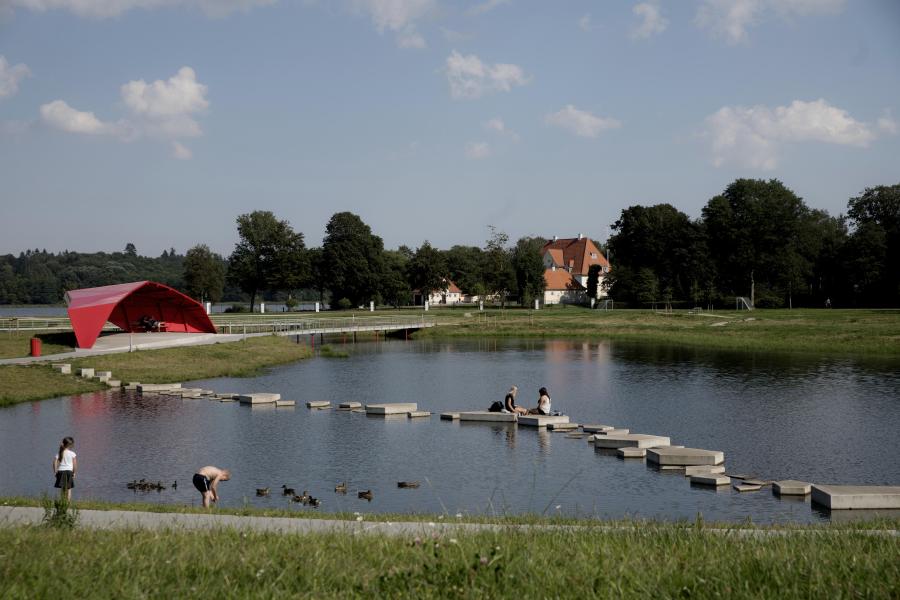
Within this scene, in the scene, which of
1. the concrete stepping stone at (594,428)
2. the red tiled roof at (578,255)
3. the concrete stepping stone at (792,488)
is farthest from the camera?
the red tiled roof at (578,255)

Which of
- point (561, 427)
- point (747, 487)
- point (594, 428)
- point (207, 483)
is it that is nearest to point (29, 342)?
point (561, 427)

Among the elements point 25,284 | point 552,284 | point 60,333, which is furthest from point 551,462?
point 25,284

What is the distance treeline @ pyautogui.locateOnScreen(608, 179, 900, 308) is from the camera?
98438mm

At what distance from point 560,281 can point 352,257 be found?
3544 centimetres

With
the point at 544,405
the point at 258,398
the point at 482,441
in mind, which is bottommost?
the point at 482,441

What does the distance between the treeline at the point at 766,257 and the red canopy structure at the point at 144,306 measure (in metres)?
64.7

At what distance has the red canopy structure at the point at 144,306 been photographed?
46.7 m

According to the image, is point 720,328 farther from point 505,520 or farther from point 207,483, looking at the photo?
point 505,520

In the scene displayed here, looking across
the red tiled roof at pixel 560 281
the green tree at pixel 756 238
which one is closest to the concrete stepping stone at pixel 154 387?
the green tree at pixel 756 238

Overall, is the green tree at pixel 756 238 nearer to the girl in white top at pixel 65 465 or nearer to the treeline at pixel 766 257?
the treeline at pixel 766 257

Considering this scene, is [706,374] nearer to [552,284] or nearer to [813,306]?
[813,306]

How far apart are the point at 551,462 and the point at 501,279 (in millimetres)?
86208

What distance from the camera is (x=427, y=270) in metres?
127

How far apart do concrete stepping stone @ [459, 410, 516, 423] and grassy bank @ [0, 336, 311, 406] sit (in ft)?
56.3
